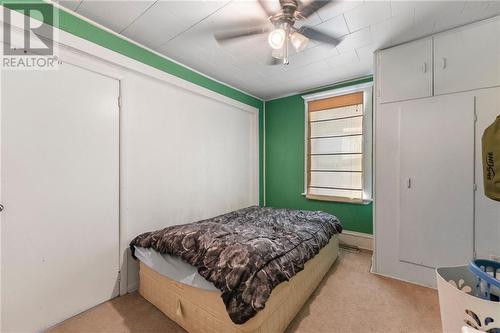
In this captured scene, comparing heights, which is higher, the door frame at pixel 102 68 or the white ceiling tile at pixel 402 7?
the white ceiling tile at pixel 402 7

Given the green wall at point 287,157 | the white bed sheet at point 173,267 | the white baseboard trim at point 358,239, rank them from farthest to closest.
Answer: the green wall at point 287,157 → the white baseboard trim at point 358,239 → the white bed sheet at point 173,267

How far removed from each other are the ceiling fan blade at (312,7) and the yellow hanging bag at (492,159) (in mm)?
1356

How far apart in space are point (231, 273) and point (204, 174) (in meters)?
1.79

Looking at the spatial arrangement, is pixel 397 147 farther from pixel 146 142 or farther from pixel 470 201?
pixel 146 142

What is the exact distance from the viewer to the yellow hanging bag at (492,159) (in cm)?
100

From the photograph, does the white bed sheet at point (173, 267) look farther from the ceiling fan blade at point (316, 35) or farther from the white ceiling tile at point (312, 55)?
the white ceiling tile at point (312, 55)

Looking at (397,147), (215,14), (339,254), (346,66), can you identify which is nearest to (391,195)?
(397,147)

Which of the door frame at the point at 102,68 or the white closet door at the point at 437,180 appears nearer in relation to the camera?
the door frame at the point at 102,68

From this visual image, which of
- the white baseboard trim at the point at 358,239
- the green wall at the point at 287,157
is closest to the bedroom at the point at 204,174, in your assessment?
the white baseboard trim at the point at 358,239

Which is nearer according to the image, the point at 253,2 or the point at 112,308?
the point at 253,2

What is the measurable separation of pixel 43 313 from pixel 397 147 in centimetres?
356

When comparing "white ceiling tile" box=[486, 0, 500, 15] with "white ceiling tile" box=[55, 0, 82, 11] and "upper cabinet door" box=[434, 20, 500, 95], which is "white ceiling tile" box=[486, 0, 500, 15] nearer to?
"upper cabinet door" box=[434, 20, 500, 95]

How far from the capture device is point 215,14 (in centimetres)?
185

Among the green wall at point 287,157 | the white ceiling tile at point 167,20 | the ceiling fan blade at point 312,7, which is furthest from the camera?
the green wall at point 287,157
